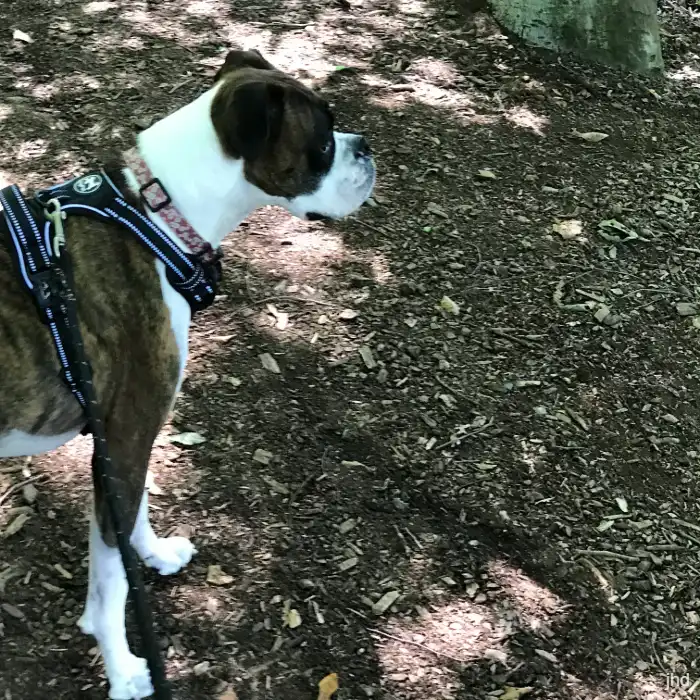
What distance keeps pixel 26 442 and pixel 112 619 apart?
0.70 m

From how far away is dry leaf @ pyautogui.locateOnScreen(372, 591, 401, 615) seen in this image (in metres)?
3.53

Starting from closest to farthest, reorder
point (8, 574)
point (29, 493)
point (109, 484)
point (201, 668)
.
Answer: point (109, 484), point (201, 668), point (8, 574), point (29, 493)

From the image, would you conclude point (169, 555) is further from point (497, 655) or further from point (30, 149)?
point (30, 149)

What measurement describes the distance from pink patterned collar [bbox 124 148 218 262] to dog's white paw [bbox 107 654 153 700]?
1508 mm

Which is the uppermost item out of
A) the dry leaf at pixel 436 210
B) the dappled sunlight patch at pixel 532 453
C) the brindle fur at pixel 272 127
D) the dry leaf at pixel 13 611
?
the brindle fur at pixel 272 127

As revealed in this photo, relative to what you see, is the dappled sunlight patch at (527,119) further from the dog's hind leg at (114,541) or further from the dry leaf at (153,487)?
the dog's hind leg at (114,541)

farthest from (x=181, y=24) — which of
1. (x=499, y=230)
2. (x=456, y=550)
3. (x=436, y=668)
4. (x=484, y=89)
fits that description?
(x=436, y=668)

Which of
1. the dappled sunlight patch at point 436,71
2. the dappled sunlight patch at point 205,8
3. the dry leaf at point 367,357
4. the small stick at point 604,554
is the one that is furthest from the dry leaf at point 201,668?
the dappled sunlight patch at point 205,8

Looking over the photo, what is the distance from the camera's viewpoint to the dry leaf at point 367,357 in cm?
452

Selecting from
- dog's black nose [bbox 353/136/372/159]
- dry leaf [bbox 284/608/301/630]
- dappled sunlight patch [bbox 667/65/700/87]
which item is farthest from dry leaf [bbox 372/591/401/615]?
dappled sunlight patch [bbox 667/65/700/87]

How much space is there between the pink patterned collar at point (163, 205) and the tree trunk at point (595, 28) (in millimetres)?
4737

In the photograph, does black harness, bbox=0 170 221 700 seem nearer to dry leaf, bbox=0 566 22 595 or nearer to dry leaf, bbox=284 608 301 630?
dry leaf, bbox=0 566 22 595

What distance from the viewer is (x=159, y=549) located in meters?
3.53

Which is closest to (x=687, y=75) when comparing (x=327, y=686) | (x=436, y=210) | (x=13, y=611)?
(x=436, y=210)
